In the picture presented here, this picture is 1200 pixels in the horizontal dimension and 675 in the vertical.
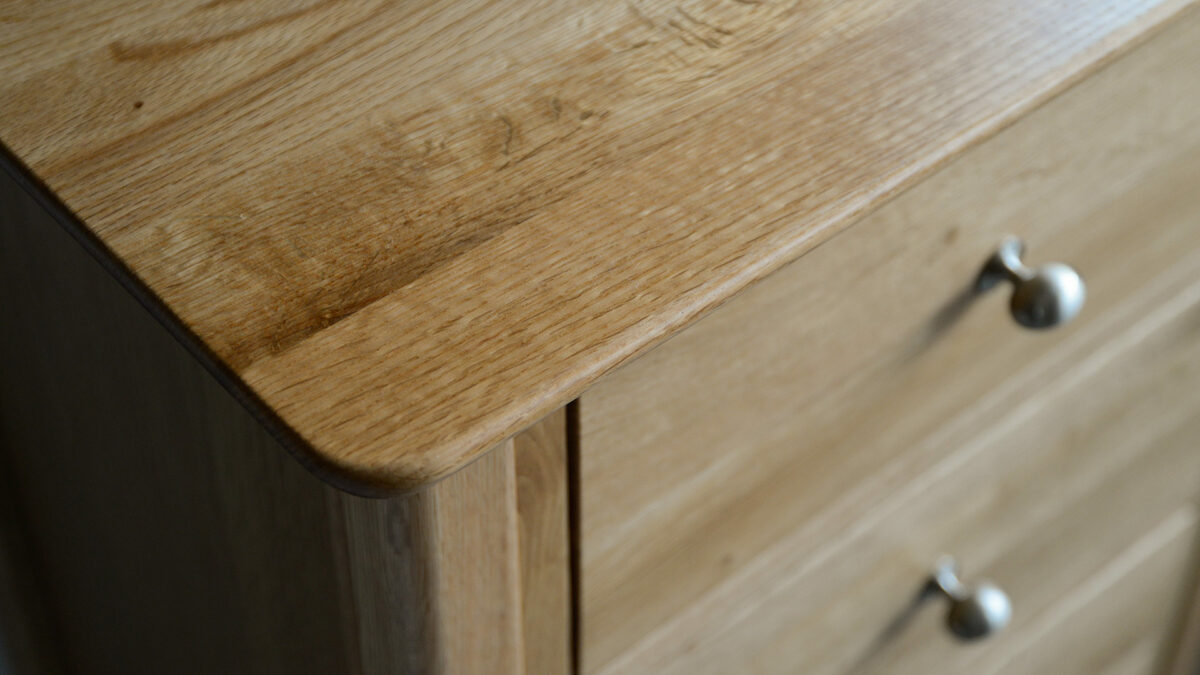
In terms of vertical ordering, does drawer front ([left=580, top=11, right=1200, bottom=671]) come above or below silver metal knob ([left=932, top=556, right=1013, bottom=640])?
above

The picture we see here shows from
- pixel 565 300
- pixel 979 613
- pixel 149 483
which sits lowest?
pixel 979 613

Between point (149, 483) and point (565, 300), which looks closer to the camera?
point (565, 300)

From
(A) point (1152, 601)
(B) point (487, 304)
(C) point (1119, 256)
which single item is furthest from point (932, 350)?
(A) point (1152, 601)

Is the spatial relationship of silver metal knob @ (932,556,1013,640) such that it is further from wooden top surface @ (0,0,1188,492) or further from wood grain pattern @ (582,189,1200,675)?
wooden top surface @ (0,0,1188,492)

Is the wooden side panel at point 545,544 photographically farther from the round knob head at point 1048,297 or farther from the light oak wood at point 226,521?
the round knob head at point 1048,297

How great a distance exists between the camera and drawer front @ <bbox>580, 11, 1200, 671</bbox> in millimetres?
445

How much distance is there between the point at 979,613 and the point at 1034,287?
193 millimetres

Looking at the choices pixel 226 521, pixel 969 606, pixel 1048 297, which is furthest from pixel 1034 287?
pixel 226 521

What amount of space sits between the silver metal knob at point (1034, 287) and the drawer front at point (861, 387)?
0.03ft

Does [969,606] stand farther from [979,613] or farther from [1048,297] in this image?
[1048,297]

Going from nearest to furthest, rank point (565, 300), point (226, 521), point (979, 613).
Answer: point (565, 300) → point (226, 521) → point (979, 613)

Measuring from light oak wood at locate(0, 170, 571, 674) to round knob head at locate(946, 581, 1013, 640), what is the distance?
0.79 feet

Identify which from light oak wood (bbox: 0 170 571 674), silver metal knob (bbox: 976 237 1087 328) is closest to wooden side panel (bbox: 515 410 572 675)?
light oak wood (bbox: 0 170 571 674)

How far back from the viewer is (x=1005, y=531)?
0.66 metres
